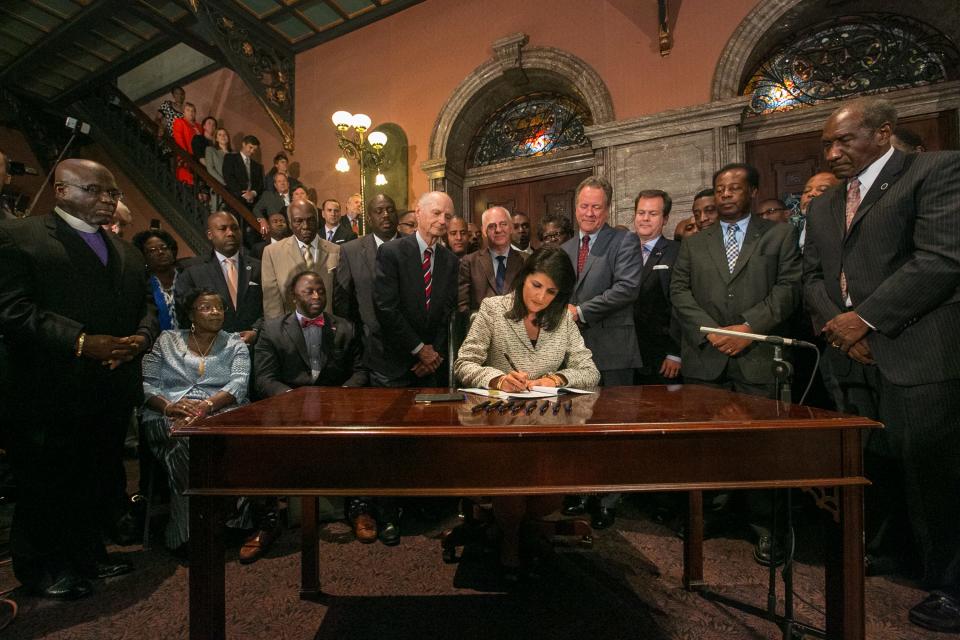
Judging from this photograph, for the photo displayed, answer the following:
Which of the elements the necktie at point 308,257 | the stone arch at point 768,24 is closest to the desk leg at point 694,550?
the necktie at point 308,257

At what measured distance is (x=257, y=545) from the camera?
8.46 feet

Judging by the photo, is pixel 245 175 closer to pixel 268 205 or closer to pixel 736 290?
pixel 268 205

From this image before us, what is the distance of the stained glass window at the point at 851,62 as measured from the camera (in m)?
5.19

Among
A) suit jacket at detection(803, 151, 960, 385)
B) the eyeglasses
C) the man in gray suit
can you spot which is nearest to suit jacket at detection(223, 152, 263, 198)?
the eyeglasses

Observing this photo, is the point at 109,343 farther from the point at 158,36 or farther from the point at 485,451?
the point at 158,36

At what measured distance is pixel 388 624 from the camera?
1923 millimetres

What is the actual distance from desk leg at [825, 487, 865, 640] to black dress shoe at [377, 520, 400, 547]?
2.05m

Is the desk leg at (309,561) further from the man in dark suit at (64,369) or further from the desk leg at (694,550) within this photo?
the desk leg at (694,550)

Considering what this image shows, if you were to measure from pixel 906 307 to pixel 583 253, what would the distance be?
176 centimetres

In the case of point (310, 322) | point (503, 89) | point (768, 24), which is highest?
point (503, 89)

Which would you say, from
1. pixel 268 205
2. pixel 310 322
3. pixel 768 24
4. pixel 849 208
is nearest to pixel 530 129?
pixel 768 24

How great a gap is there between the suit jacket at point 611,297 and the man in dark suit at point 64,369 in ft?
8.43

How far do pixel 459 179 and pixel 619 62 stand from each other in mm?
2860

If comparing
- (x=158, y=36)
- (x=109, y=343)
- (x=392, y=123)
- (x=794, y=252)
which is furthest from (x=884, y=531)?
(x=158, y=36)
